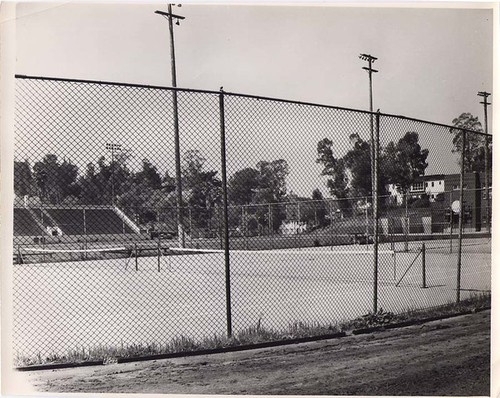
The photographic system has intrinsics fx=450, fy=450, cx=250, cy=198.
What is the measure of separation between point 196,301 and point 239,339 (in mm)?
3390

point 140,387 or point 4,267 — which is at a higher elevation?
point 4,267

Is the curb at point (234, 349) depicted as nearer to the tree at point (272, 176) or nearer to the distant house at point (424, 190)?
the tree at point (272, 176)

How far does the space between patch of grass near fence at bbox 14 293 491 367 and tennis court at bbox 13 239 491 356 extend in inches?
10.5

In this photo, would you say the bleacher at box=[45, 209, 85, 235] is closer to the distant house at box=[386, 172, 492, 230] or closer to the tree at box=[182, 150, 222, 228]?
the tree at box=[182, 150, 222, 228]

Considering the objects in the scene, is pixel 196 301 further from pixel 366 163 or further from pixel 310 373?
pixel 366 163

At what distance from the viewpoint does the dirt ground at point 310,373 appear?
15.2ft

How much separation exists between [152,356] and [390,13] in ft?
16.1

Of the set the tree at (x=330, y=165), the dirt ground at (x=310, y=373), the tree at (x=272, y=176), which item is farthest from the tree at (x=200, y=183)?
the dirt ground at (x=310, y=373)

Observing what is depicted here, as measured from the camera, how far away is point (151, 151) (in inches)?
250

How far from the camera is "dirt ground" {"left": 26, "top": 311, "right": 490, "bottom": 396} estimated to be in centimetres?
462

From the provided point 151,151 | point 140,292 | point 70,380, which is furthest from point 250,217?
point 70,380

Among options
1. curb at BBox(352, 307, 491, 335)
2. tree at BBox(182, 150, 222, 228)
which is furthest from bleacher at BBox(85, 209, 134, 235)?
curb at BBox(352, 307, 491, 335)

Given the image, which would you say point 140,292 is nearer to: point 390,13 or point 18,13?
point 18,13

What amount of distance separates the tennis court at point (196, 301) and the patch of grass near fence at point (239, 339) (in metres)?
0.27
